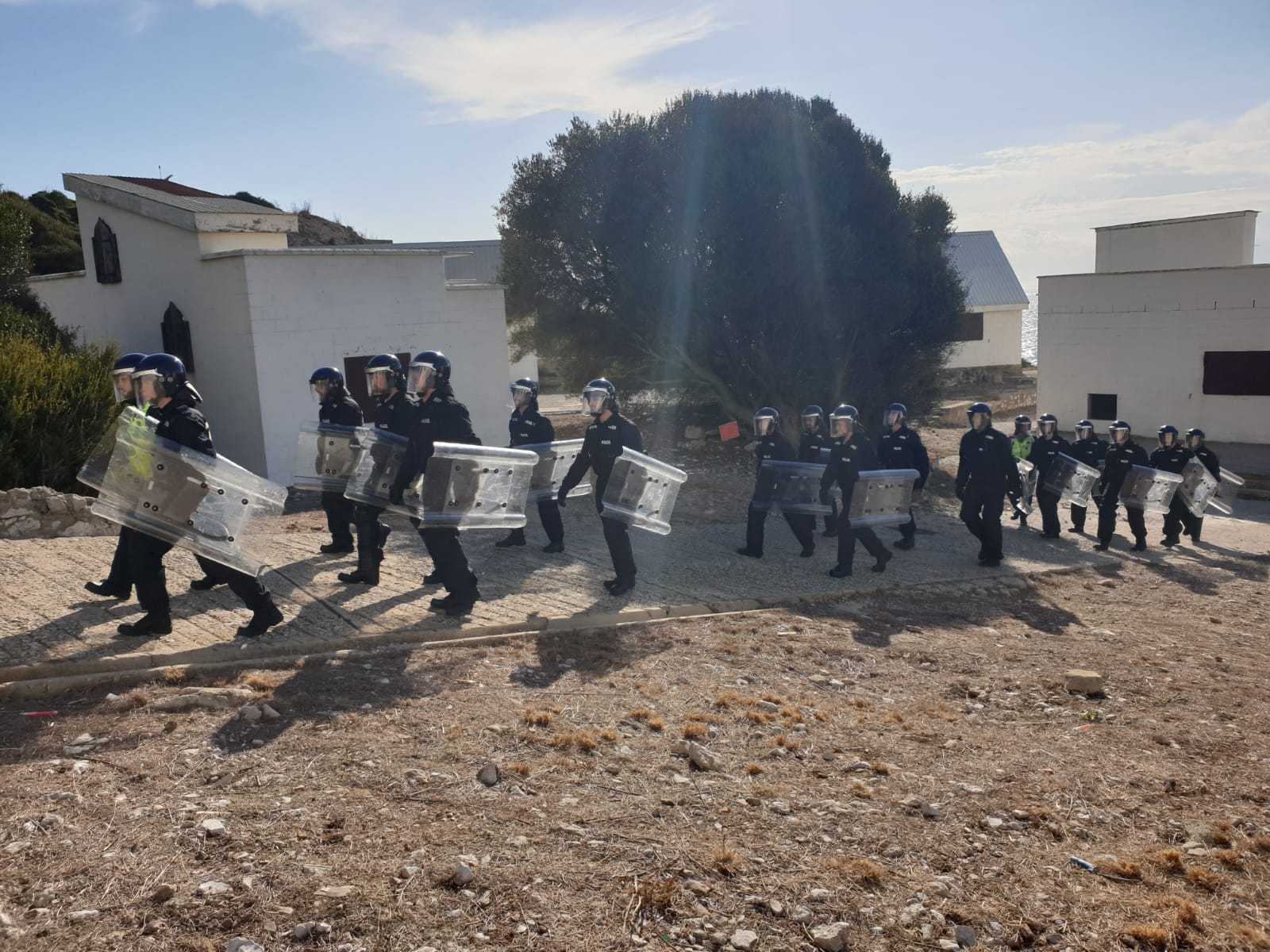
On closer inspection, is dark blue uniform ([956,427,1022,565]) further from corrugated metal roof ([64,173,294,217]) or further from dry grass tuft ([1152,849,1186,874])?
corrugated metal roof ([64,173,294,217])

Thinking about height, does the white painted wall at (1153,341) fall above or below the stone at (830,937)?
above

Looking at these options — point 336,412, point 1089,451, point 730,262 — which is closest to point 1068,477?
point 1089,451

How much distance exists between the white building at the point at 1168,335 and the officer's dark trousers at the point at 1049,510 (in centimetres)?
1339

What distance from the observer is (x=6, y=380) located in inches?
475

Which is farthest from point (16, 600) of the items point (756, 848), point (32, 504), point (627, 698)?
point (756, 848)

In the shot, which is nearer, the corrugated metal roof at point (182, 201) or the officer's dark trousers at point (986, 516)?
the officer's dark trousers at point (986, 516)

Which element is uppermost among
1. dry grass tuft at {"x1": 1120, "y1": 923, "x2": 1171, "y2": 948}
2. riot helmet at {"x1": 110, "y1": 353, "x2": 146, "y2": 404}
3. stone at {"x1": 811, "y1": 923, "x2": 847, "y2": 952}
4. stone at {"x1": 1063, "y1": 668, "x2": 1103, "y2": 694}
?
riot helmet at {"x1": 110, "y1": 353, "x2": 146, "y2": 404}

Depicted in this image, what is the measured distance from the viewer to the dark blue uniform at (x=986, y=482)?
11.9m

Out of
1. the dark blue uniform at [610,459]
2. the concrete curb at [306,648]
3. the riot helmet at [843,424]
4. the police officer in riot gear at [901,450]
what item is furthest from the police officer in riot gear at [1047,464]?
the dark blue uniform at [610,459]

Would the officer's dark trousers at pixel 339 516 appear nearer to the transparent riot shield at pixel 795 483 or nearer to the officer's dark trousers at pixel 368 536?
the officer's dark trousers at pixel 368 536

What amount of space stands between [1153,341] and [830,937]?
26.5m

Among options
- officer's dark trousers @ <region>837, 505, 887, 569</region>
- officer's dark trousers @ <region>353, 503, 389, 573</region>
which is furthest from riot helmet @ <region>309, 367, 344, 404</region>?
officer's dark trousers @ <region>837, 505, 887, 569</region>

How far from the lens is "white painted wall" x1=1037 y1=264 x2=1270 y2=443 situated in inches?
988

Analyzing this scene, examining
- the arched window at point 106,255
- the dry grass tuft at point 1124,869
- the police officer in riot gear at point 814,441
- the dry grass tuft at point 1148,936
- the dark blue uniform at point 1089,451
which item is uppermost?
the arched window at point 106,255
